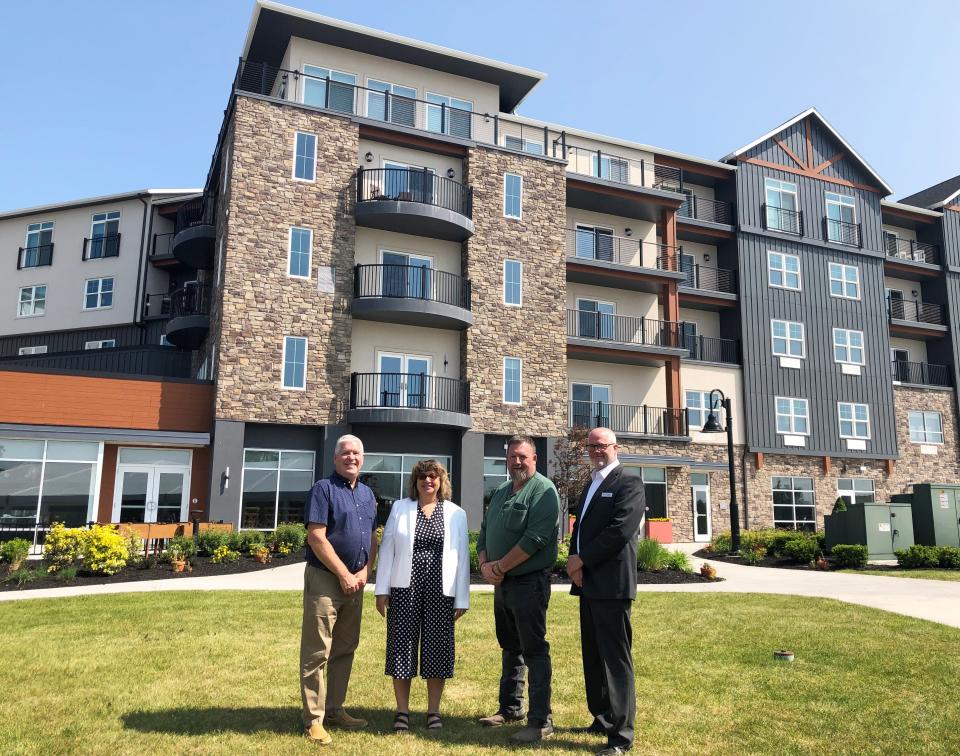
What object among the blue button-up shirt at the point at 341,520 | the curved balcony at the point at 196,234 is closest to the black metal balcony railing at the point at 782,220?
the curved balcony at the point at 196,234

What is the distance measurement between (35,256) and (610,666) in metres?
35.5

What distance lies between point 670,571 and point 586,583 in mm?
11906

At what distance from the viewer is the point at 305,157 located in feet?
80.4

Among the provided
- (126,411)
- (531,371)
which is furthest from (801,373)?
(126,411)

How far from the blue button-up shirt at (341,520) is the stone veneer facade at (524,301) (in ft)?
64.3

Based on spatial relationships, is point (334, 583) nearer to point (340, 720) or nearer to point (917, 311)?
point (340, 720)

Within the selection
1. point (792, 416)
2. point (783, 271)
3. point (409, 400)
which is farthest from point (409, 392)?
point (783, 271)

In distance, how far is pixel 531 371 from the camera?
26.6 metres

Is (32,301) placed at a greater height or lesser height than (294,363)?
greater

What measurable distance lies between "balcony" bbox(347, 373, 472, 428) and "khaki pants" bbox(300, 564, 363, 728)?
17639 millimetres

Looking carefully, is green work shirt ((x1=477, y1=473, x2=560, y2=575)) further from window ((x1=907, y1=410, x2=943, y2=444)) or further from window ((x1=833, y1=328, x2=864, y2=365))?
window ((x1=907, y1=410, x2=943, y2=444))

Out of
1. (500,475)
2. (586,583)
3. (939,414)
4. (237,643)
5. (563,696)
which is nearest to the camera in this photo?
(586,583)

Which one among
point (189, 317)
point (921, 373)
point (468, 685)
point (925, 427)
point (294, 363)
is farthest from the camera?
point (921, 373)

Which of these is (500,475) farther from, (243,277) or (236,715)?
(236,715)
